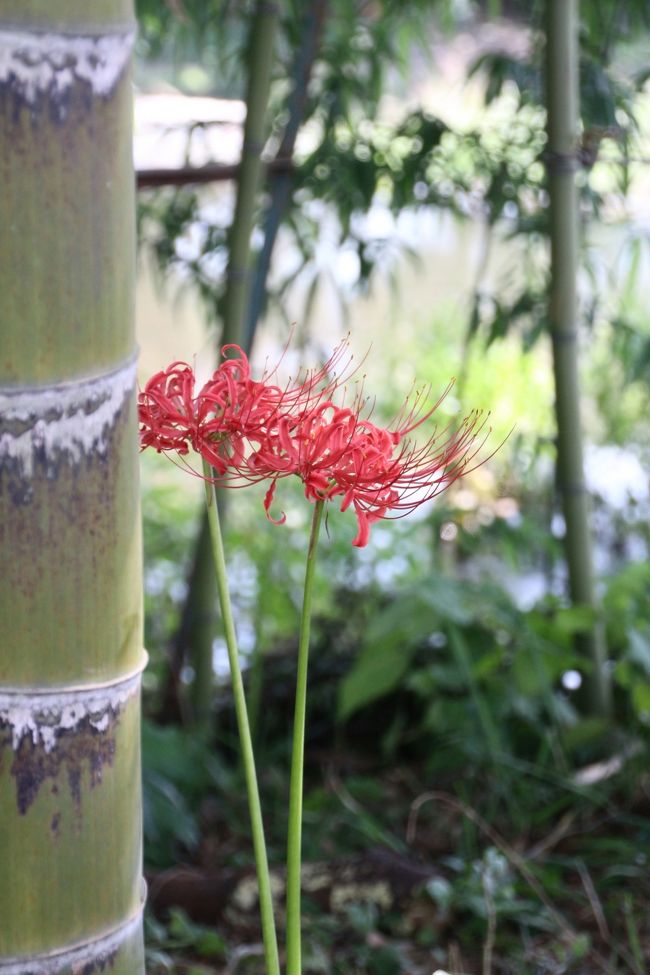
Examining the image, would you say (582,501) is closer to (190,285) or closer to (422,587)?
(422,587)

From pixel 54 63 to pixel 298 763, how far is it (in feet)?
1.42

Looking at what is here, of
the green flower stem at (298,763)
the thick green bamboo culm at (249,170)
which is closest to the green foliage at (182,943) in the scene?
the thick green bamboo culm at (249,170)

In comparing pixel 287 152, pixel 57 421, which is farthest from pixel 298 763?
pixel 287 152

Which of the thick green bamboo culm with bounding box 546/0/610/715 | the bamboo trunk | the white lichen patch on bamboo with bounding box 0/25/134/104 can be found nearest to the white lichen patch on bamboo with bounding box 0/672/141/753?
the bamboo trunk

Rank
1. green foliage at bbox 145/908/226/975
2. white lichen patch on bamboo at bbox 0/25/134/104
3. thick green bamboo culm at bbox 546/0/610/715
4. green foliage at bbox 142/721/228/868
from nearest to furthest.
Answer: white lichen patch on bamboo at bbox 0/25/134/104 < green foliage at bbox 145/908/226/975 < thick green bamboo culm at bbox 546/0/610/715 < green foliage at bbox 142/721/228/868

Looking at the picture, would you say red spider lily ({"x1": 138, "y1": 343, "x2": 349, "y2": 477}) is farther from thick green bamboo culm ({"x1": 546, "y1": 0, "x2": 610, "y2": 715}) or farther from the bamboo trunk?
thick green bamboo culm ({"x1": 546, "y1": 0, "x2": 610, "y2": 715})

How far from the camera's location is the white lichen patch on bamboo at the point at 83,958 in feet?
2.19

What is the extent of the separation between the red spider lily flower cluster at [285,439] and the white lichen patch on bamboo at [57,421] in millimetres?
48

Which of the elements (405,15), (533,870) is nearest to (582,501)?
(533,870)

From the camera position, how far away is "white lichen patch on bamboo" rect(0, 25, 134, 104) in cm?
59

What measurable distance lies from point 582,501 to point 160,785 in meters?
0.89

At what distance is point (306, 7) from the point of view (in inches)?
86.5

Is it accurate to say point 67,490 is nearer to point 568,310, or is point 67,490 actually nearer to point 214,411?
point 214,411

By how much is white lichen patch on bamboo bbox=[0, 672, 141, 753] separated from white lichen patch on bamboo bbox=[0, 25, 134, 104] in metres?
0.33
